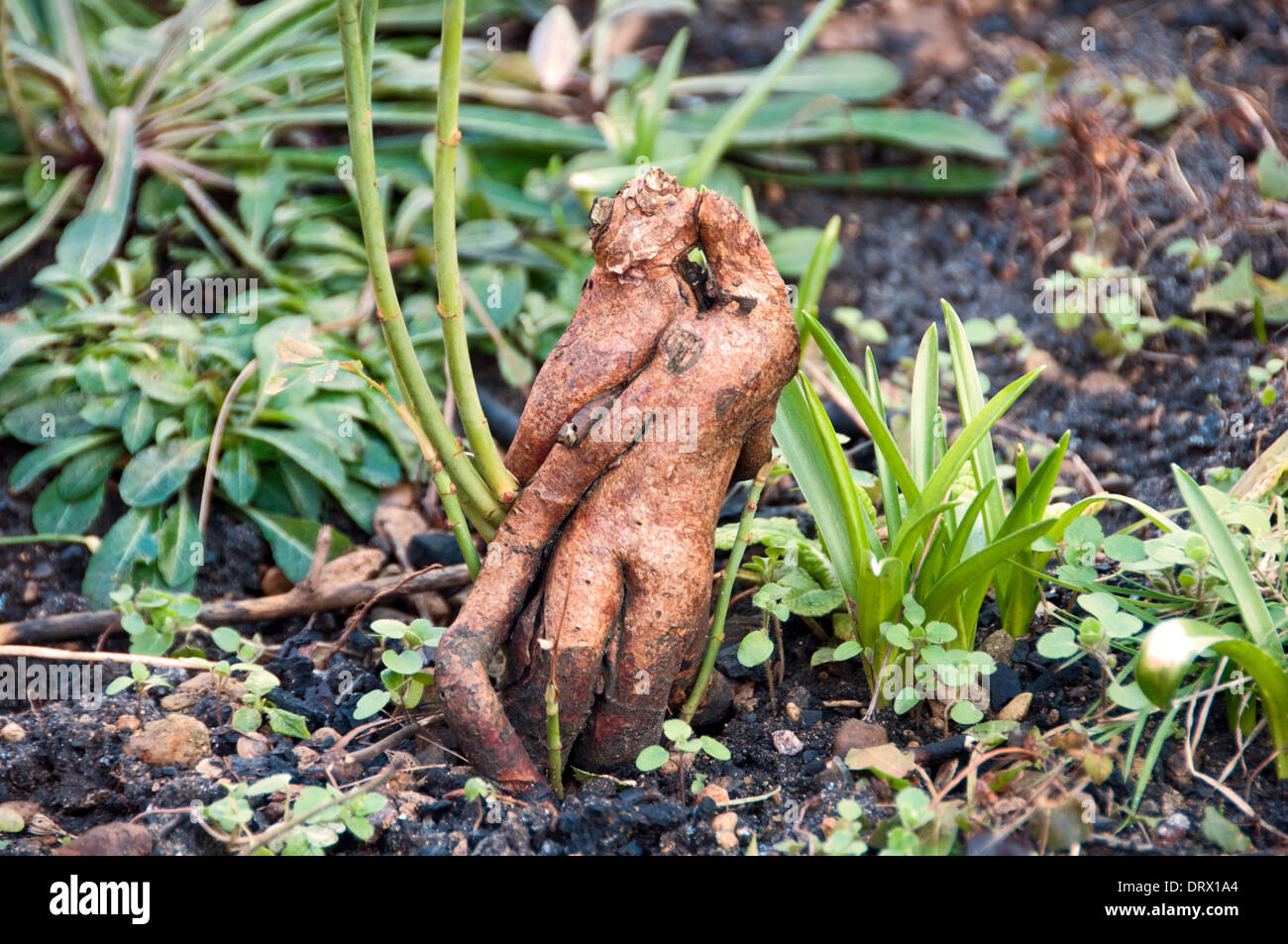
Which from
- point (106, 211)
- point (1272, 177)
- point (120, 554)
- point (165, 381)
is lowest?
point (120, 554)

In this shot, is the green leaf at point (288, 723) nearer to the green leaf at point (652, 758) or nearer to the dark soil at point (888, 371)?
the dark soil at point (888, 371)

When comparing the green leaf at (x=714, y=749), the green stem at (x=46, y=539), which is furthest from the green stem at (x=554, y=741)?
the green stem at (x=46, y=539)

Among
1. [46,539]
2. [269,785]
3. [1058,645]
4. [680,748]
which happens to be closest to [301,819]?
[269,785]

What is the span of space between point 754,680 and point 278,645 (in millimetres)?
1143

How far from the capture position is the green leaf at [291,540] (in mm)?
2936

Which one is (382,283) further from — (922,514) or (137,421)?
(137,421)

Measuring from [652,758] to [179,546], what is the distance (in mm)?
1567

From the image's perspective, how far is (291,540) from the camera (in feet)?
9.77

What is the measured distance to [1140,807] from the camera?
6.24 feet
